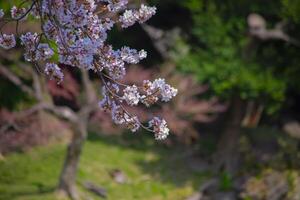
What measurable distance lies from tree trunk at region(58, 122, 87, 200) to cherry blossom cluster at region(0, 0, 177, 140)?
24.5ft

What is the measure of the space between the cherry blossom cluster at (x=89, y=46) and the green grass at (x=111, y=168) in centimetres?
818

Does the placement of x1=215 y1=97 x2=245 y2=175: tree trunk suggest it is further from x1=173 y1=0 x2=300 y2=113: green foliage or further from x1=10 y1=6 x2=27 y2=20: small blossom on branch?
x1=10 y1=6 x2=27 y2=20: small blossom on branch

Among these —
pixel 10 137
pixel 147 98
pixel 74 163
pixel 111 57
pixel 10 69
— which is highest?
pixel 10 69

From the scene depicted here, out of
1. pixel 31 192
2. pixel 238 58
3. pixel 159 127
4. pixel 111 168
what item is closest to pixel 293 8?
pixel 238 58

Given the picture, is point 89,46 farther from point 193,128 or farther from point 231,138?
point 193,128

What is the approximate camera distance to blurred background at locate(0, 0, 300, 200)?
14.8m

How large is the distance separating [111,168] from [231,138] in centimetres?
399

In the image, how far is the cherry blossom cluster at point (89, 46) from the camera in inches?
187

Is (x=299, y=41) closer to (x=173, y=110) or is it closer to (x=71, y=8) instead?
(x=173, y=110)

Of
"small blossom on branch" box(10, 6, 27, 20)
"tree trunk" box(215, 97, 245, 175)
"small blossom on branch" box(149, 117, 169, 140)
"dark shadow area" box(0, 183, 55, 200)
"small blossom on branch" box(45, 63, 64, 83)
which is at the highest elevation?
"tree trunk" box(215, 97, 245, 175)

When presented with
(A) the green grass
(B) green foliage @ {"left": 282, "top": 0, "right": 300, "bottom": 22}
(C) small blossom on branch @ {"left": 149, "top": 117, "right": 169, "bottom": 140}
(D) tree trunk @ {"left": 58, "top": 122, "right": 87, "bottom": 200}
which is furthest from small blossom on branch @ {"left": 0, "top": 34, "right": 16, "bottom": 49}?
(B) green foliage @ {"left": 282, "top": 0, "right": 300, "bottom": 22}

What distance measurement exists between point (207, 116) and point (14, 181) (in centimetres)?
830

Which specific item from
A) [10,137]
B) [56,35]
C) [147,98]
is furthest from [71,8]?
[10,137]

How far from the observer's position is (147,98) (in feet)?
16.3
